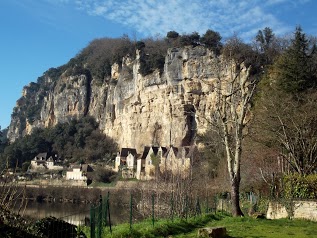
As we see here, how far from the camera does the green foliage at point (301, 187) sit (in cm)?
1786

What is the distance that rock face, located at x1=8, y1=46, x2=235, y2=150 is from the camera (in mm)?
67125

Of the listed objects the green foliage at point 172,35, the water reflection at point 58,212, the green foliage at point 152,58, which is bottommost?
the water reflection at point 58,212

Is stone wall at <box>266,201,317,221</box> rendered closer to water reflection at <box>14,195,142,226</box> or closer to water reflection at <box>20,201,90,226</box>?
water reflection at <box>14,195,142,226</box>

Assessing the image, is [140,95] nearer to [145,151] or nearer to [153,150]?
[145,151]

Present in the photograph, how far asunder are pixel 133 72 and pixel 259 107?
53.8m

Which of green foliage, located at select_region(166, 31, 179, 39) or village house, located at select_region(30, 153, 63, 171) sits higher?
green foliage, located at select_region(166, 31, 179, 39)

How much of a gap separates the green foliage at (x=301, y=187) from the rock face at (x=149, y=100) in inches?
1275

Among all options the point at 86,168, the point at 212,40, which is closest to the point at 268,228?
the point at 212,40

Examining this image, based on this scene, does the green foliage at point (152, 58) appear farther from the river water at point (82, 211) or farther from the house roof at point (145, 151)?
the river water at point (82, 211)

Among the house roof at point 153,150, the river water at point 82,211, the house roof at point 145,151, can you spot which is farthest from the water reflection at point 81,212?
the house roof at point 145,151

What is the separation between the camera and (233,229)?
13734 mm

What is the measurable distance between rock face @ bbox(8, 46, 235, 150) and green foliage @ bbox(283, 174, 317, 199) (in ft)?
106

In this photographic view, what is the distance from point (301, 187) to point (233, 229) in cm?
609

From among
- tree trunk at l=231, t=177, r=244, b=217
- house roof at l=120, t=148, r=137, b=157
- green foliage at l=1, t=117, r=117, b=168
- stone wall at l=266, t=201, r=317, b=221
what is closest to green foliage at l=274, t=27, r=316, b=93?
stone wall at l=266, t=201, r=317, b=221
